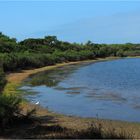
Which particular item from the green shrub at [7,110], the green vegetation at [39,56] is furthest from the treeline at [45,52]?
the green shrub at [7,110]

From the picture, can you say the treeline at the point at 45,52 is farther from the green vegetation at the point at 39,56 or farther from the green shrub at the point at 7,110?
the green shrub at the point at 7,110

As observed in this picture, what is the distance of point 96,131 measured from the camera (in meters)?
12.6

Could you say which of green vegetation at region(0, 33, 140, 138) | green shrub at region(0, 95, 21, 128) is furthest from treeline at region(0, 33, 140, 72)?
green shrub at region(0, 95, 21, 128)

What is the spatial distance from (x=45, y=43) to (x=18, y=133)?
100982 mm

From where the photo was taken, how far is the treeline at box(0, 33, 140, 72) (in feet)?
215

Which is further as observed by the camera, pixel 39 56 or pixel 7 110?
pixel 39 56

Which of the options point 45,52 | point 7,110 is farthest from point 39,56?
point 7,110

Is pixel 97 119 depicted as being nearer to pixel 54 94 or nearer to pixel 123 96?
pixel 123 96

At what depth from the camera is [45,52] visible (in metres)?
99.1

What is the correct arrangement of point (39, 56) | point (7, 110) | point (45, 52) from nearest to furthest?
point (7, 110)
point (39, 56)
point (45, 52)

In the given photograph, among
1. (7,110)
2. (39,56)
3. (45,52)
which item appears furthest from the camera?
(45,52)

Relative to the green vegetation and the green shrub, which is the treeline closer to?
the green vegetation

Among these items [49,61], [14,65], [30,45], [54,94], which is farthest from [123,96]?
[30,45]

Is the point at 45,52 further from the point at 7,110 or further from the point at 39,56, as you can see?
the point at 7,110
